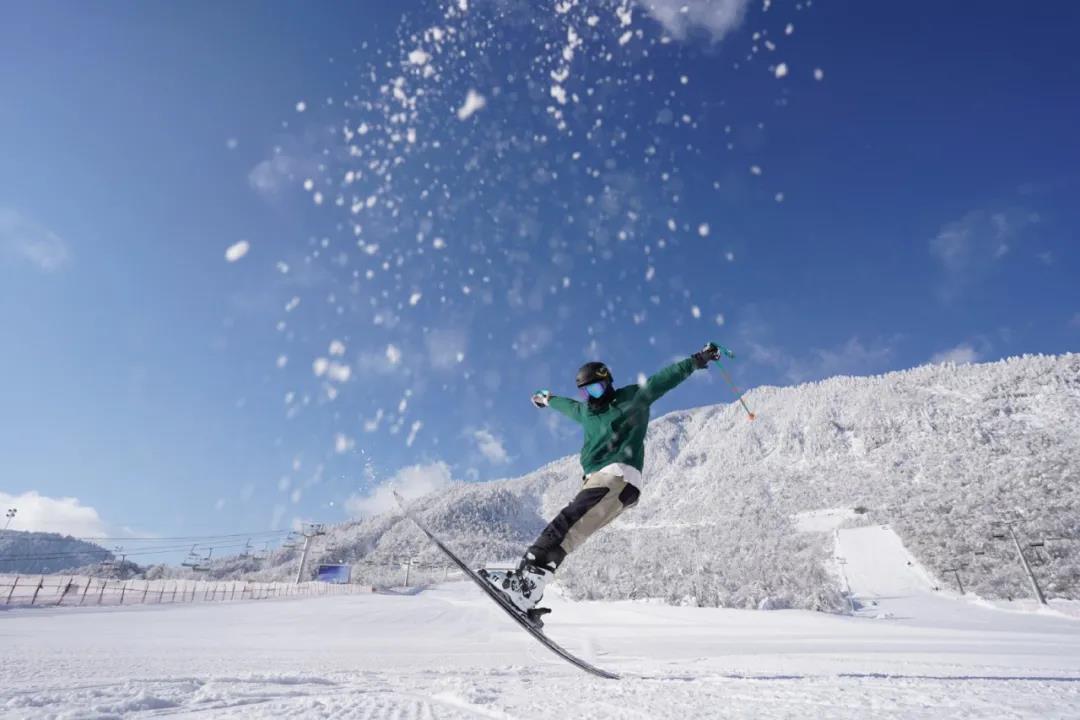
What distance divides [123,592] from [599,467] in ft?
154

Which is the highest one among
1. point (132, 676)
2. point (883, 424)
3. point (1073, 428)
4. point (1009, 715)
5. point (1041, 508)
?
point (883, 424)

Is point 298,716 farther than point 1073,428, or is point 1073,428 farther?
point 1073,428

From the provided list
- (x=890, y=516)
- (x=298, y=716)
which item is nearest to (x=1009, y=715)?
(x=298, y=716)

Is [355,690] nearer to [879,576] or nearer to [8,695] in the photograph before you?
[8,695]

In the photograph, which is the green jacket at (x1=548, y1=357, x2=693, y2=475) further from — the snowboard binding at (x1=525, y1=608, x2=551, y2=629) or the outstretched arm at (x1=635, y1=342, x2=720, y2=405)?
the snowboard binding at (x1=525, y1=608, x2=551, y2=629)

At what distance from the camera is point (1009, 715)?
89.7 inches

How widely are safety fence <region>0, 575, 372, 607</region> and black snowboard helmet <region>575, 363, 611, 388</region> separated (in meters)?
37.0

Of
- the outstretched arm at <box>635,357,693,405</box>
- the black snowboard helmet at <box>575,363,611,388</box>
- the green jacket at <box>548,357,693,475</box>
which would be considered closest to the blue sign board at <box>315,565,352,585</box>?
the green jacket at <box>548,357,693,475</box>

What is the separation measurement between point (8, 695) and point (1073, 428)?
140 m

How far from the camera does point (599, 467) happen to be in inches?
174

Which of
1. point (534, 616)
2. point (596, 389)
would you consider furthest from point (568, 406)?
point (534, 616)

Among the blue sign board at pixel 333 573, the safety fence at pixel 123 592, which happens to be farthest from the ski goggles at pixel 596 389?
the blue sign board at pixel 333 573

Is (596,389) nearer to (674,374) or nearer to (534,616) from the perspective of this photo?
(674,374)

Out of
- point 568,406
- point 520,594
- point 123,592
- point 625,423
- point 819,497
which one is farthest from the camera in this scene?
point 819,497
